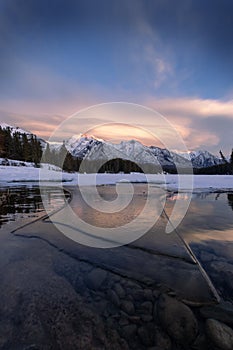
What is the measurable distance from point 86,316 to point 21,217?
7.96 m

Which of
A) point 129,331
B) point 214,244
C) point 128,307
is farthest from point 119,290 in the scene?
point 214,244

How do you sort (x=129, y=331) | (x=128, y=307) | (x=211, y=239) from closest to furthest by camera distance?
(x=129, y=331) < (x=128, y=307) < (x=211, y=239)

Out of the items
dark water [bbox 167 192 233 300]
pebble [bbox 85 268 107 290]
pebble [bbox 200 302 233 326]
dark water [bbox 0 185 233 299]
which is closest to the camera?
pebble [bbox 200 302 233 326]

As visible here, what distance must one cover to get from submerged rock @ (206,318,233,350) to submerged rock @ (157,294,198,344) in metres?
0.21

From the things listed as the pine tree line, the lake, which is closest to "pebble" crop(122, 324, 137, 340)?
the lake

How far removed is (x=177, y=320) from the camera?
3.57m

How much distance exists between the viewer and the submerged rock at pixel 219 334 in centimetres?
311

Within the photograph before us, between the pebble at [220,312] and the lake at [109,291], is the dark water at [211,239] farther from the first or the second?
the pebble at [220,312]

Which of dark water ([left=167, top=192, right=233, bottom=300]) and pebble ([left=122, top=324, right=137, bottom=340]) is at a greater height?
dark water ([left=167, top=192, right=233, bottom=300])

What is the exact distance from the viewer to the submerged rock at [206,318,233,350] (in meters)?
3.11

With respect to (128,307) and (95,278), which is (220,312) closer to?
(128,307)

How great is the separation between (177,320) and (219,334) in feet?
2.07

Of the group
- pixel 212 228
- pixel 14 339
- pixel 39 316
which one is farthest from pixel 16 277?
pixel 212 228

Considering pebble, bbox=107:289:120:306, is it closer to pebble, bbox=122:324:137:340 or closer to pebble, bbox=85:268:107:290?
pebble, bbox=85:268:107:290
